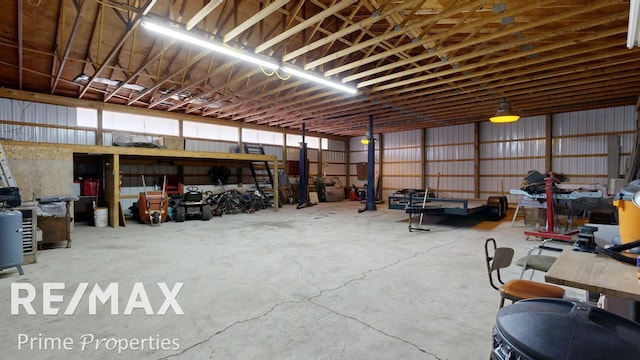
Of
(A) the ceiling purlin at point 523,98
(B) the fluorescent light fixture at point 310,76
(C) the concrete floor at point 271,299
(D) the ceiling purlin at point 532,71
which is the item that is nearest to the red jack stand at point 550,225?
(C) the concrete floor at point 271,299

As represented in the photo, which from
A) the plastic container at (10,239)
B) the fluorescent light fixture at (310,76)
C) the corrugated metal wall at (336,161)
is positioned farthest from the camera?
the corrugated metal wall at (336,161)

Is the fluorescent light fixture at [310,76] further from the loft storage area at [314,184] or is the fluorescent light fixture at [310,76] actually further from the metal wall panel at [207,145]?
the metal wall panel at [207,145]

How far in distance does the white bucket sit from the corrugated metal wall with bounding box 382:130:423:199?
12341mm

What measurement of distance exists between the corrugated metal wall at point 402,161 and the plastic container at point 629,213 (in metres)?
13.3

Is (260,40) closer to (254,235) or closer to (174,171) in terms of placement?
(254,235)

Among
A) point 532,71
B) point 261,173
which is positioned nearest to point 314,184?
point 261,173

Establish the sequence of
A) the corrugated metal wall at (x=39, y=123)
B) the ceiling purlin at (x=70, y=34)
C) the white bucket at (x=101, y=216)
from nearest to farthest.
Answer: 1. the ceiling purlin at (x=70, y=34)
2. the white bucket at (x=101, y=216)
3. the corrugated metal wall at (x=39, y=123)

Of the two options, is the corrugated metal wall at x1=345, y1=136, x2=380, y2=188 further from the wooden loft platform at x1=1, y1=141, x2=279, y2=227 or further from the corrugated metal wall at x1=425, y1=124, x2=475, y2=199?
the wooden loft platform at x1=1, y1=141, x2=279, y2=227

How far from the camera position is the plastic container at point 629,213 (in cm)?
170

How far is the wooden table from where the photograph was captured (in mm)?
1278

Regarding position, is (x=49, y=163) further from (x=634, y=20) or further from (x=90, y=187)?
(x=634, y=20)

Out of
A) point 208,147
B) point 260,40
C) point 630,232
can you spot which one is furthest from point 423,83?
point 208,147

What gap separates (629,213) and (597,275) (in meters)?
0.65

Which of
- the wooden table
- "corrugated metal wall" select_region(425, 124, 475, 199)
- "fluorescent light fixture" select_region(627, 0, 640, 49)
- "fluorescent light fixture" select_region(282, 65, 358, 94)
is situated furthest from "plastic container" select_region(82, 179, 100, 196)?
"corrugated metal wall" select_region(425, 124, 475, 199)
